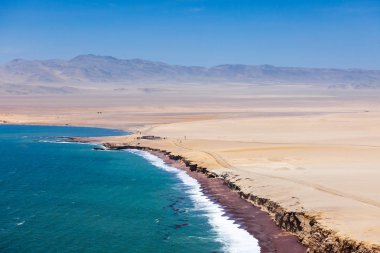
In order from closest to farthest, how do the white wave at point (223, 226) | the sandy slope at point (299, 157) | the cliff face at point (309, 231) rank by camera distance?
the cliff face at point (309, 231)
the white wave at point (223, 226)
the sandy slope at point (299, 157)

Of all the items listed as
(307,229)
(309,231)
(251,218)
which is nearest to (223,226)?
(251,218)

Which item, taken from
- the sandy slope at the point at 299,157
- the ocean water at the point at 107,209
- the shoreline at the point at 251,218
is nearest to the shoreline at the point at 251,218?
the shoreline at the point at 251,218

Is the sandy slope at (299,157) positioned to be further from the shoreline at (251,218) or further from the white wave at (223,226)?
the white wave at (223,226)

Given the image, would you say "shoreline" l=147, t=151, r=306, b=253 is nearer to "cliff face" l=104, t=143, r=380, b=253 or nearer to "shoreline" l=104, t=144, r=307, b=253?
"shoreline" l=104, t=144, r=307, b=253

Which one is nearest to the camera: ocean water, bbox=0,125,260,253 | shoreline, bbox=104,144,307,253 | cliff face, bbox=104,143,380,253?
cliff face, bbox=104,143,380,253

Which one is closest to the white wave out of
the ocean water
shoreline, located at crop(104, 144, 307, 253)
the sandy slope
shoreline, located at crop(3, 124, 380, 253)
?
the ocean water

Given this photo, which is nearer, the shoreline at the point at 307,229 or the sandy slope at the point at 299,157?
the shoreline at the point at 307,229

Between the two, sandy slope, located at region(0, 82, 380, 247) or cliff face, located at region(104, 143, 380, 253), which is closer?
cliff face, located at region(104, 143, 380, 253)
